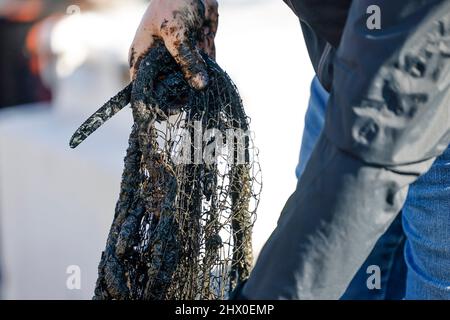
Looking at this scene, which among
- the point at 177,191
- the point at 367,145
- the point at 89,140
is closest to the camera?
the point at 367,145

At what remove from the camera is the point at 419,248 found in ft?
4.56

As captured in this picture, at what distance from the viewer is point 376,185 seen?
920 millimetres

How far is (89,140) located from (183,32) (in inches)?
54.9

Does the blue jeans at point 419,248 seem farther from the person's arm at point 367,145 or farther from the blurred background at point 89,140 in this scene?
the blurred background at point 89,140

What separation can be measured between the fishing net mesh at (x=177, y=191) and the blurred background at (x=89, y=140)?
1097 millimetres

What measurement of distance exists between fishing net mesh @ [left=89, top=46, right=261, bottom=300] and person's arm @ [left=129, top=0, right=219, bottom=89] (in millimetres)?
32

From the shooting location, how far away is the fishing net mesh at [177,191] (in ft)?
4.33

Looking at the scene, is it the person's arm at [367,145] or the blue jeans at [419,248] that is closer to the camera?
the person's arm at [367,145]

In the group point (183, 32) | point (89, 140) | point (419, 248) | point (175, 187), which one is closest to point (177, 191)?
point (175, 187)

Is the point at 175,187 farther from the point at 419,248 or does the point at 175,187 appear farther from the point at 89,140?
the point at 89,140

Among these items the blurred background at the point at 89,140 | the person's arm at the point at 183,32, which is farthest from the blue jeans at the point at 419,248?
the blurred background at the point at 89,140

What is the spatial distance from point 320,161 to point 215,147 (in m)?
0.44
